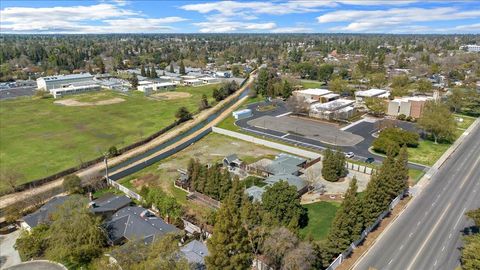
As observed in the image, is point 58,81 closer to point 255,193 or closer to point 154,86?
point 154,86

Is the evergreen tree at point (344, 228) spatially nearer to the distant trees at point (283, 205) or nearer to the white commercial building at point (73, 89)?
the distant trees at point (283, 205)

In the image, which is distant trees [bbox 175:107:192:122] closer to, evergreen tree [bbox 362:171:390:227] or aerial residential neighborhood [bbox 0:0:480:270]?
aerial residential neighborhood [bbox 0:0:480:270]

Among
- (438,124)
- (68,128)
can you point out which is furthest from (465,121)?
(68,128)

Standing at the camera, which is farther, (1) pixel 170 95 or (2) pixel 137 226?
(1) pixel 170 95

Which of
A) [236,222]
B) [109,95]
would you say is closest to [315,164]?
[236,222]

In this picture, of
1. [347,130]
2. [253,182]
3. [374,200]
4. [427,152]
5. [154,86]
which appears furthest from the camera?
[154,86]

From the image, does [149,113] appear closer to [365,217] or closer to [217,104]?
[217,104]
